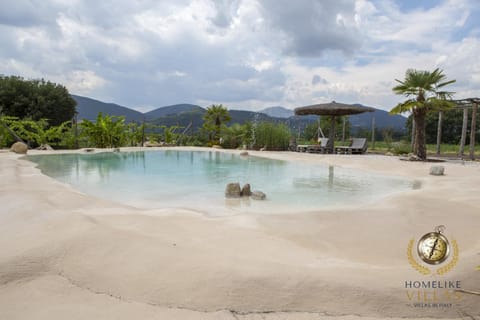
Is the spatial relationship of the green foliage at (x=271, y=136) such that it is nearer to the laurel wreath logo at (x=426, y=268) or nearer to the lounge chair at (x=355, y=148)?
the lounge chair at (x=355, y=148)

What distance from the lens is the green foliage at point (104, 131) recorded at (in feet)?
57.4

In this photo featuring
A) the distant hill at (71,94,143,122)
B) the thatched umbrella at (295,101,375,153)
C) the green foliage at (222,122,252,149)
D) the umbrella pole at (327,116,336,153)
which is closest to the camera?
the thatched umbrella at (295,101,375,153)

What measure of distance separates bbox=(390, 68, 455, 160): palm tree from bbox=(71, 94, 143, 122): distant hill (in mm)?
77364

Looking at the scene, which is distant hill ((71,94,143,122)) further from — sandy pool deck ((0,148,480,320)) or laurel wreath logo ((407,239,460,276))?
laurel wreath logo ((407,239,460,276))

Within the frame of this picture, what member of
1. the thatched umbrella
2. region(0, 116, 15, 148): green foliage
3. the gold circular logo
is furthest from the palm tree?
region(0, 116, 15, 148): green foliage

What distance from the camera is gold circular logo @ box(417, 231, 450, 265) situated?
215 centimetres

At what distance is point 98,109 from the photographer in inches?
3376

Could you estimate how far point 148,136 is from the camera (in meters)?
21.8

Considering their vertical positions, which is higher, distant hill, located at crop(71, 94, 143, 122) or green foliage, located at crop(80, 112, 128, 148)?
distant hill, located at crop(71, 94, 143, 122)

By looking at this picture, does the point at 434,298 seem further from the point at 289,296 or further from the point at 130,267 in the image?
the point at 130,267

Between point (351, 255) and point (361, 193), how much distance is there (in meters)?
3.82

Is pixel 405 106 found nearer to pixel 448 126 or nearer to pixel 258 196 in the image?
pixel 258 196

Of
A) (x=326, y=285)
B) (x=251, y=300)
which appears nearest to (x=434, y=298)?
(x=326, y=285)

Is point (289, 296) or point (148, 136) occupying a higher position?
point (148, 136)
